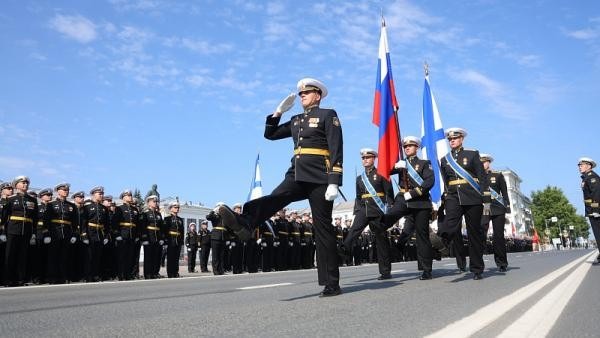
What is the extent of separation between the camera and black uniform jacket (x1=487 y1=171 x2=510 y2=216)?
1107 cm

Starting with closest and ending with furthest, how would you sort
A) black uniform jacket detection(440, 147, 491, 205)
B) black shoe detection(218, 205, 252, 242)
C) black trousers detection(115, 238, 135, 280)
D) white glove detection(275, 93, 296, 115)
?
black shoe detection(218, 205, 252, 242), white glove detection(275, 93, 296, 115), black uniform jacket detection(440, 147, 491, 205), black trousers detection(115, 238, 135, 280)

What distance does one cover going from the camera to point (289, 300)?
5.21m

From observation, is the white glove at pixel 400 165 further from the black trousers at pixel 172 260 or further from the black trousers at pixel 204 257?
the black trousers at pixel 204 257

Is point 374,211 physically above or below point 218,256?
above

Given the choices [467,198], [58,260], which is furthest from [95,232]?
[467,198]

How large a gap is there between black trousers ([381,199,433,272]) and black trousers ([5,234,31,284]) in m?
7.55

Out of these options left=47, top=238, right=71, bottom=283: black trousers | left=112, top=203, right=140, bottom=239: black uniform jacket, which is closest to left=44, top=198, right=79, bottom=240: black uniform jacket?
left=47, top=238, right=71, bottom=283: black trousers

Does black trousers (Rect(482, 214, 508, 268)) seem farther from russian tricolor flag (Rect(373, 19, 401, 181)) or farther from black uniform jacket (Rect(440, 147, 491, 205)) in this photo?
russian tricolor flag (Rect(373, 19, 401, 181))

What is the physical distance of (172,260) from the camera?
14664mm

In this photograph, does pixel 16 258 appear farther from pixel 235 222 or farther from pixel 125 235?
pixel 235 222

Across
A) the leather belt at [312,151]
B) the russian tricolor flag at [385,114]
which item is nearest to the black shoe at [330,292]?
the leather belt at [312,151]

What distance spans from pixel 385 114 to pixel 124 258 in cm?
782

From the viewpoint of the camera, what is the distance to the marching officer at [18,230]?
10789 mm

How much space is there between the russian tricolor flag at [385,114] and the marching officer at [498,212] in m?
2.02
